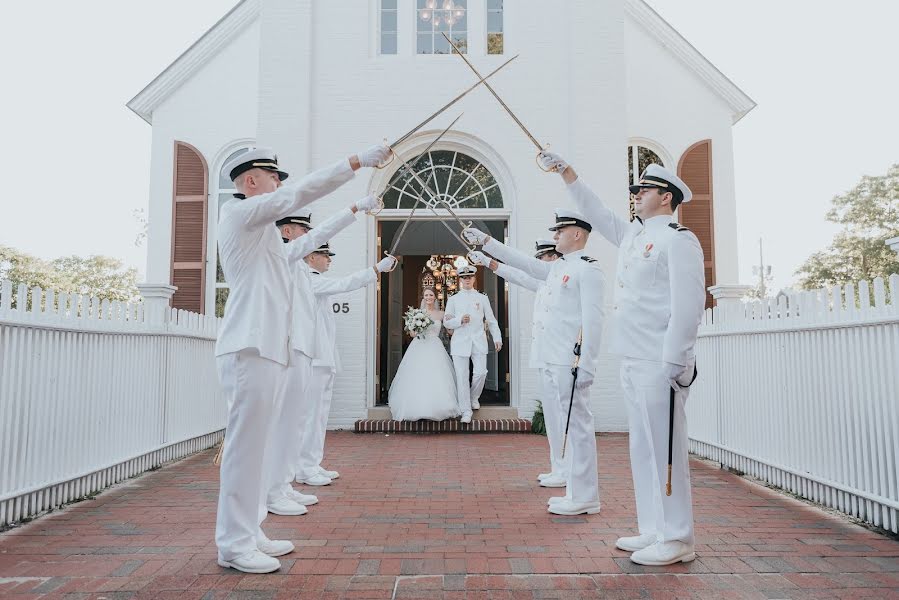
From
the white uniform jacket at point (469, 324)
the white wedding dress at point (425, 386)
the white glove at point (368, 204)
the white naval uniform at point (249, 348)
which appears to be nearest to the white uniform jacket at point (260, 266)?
the white naval uniform at point (249, 348)

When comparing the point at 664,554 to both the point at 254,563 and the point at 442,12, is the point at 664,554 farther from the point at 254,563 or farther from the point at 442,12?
the point at 442,12

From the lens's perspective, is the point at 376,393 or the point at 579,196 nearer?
the point at 579,196

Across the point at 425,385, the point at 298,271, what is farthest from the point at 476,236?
the point at 425,385

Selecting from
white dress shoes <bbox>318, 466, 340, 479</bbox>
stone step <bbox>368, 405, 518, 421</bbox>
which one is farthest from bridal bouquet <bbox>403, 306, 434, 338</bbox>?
white dress shoes <bbox>318, 466, 340, 479</bbox>

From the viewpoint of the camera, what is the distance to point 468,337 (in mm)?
9875

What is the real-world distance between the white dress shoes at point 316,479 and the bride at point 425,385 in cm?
333

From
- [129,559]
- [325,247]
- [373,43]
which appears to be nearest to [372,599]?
[129,559]

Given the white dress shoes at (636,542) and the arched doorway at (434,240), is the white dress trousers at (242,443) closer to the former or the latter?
the white dress shoes at (636,542)

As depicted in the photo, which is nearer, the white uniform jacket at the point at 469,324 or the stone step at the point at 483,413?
the stone step at the point at 483,413

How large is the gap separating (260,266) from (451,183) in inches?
269

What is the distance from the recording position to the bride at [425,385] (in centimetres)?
921

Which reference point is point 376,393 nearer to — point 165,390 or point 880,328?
point 165,390

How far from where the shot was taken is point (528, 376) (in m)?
9.63

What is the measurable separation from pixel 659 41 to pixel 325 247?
29.8 ft
